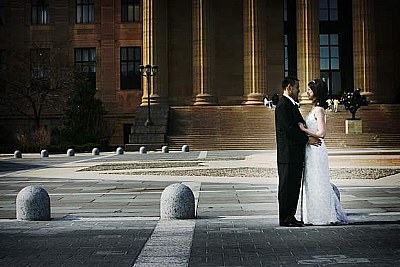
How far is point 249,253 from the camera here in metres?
8.71

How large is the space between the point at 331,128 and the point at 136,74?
22463 millimetres

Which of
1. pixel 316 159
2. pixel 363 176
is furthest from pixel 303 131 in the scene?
pixel 363 176

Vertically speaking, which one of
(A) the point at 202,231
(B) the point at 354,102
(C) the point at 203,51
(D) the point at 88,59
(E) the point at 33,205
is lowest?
(A) the point at 202,231

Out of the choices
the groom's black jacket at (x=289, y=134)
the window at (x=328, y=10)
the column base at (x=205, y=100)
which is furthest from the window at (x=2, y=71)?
Answer: the groom's black jacket at (x=289, y=134)

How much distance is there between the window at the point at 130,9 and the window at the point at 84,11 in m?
3.23

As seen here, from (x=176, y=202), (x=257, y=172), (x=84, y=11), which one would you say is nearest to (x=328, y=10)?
(x=84, y=11)

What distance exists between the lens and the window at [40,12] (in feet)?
214

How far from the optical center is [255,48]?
55.7m

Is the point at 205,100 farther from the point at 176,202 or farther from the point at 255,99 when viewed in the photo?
the point at 176,202

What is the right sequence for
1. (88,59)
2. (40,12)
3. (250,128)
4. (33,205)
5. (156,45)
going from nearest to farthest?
(33,205)
(250,128)
(156,45)
(88,59)
(40,12)

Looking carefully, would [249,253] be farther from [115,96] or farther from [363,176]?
[115,96]

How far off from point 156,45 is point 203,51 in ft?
14.6

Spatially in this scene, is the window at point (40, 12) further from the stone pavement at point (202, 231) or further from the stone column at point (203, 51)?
the stone pavement at point (202, 231)

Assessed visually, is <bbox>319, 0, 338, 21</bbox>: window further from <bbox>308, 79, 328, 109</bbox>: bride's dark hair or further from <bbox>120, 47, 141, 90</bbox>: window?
<bbox>308, 79, 328, 109</bbox>: bride's dark hair
